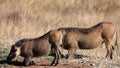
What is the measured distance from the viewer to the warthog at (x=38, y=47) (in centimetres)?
1238

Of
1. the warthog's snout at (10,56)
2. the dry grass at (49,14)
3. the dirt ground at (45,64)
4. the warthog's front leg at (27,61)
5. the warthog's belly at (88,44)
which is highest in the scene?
the dry grass at (49,14)

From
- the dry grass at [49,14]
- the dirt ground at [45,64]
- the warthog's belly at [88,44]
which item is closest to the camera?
the dirt ground at [45,64]

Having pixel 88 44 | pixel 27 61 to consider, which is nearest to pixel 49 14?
pixel 88 44

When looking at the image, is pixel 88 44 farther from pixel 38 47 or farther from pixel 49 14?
pixel 49 14

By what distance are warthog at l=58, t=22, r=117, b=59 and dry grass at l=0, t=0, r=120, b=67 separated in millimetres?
4252

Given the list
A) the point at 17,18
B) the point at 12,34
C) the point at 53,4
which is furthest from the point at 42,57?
the point at 53,4

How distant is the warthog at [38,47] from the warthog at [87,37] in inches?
64.6

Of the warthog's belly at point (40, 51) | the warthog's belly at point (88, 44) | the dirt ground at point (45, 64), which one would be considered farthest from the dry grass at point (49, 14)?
the warthog's belly at point (40, 51)

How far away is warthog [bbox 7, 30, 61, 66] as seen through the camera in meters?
12.4

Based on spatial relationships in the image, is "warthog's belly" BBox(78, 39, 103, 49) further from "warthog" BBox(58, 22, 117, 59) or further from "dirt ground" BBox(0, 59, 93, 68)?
"dirt ground" BBox(0, 59, 93, 68)

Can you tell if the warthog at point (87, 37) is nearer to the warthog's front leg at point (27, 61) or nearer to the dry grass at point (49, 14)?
the warthog's front leg at point (27, 61)

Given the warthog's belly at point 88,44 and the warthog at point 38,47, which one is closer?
the warthog at point 38,47

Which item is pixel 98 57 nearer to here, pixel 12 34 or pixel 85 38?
pixel 85 38

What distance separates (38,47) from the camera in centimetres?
1248
